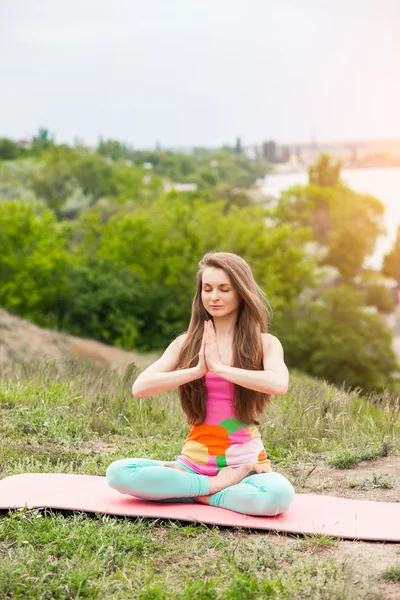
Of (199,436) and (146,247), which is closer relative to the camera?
(199,436)

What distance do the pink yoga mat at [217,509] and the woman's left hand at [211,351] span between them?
80cm

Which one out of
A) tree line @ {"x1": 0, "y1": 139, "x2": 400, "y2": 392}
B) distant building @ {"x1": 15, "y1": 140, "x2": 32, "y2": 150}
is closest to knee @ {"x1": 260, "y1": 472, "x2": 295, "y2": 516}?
tree line @ {"x1": 0, "y1": 139, "x2": 400, "y2": 392}

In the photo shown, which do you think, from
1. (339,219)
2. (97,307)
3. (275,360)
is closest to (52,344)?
(97,307)

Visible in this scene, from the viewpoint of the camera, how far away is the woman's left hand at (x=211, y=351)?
4.29 meters

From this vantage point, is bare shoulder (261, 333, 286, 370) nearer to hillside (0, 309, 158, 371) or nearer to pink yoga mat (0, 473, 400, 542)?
pink yoga mat (0, 473, 400, 542)

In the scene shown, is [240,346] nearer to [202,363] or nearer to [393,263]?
[202,363]

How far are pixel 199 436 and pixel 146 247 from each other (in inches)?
1870

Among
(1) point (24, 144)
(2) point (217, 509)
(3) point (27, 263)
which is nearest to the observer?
(2) point (217, 509)

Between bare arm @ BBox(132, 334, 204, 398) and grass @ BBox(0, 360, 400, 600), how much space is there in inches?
27.3

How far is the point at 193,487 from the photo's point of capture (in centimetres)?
449

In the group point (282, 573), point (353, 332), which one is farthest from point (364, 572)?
point (353, 332)

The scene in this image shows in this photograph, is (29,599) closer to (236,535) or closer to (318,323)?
(236,535)

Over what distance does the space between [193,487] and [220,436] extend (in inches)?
12.3

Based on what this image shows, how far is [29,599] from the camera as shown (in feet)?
11.4
